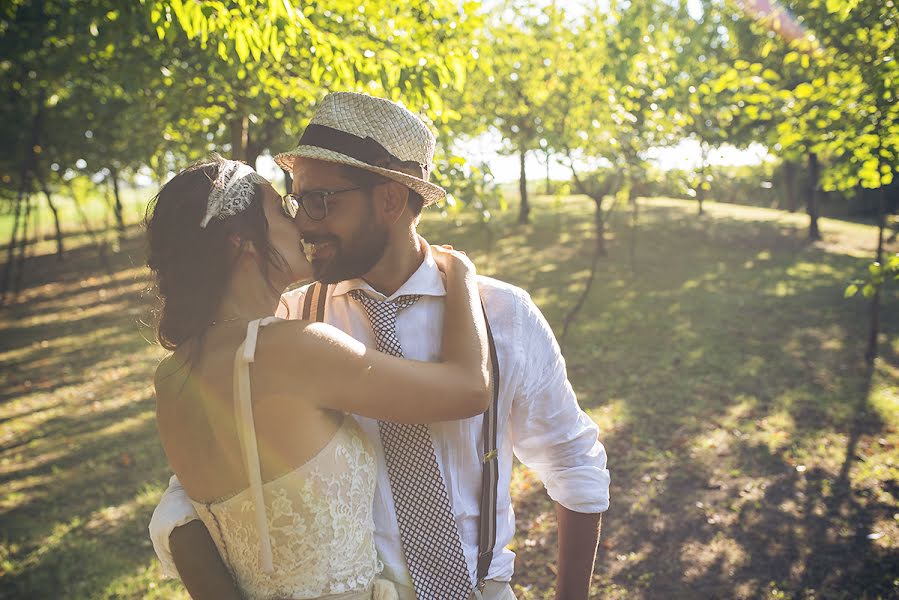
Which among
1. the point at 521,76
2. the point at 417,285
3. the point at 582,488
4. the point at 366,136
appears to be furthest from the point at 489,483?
the point at 521,76

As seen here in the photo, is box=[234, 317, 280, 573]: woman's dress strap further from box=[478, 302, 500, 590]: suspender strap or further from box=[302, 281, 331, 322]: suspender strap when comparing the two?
box=[478, 302, 500, 590]: suspender strap

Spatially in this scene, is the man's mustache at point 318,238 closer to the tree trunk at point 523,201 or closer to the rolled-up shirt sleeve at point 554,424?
the rolled-up shirt sleeve at point 554,424

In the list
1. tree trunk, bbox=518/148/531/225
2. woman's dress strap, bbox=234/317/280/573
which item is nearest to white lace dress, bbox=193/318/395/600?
woman's dress strap, bbox=234/317/280/573

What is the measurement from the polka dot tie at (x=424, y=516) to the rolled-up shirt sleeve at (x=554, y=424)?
1.40 feet

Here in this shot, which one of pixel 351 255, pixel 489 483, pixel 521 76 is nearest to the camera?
pixel 489 483

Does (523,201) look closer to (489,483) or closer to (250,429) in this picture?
(489,483)

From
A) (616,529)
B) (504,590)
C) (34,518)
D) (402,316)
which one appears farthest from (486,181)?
(34,518)

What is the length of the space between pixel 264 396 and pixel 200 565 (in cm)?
62

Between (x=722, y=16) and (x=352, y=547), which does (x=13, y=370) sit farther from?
(x=722, y=16)

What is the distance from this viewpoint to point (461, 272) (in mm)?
2312

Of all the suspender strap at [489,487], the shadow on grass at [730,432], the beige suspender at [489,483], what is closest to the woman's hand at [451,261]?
the beige suspender at [489,483]

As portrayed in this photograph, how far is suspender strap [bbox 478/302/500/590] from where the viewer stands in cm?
214

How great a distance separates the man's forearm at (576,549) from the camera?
2367 millimetres

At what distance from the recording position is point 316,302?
7.95ft
